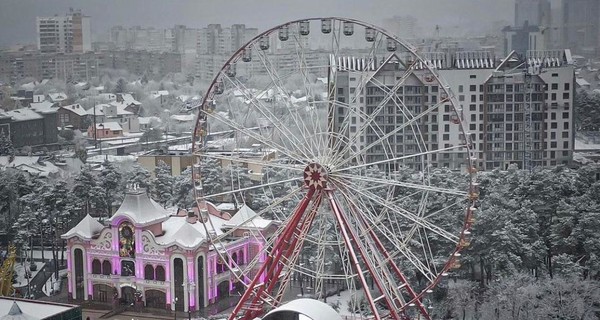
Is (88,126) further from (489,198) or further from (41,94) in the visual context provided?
(489,198)

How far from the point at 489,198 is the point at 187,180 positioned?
21.9 ft

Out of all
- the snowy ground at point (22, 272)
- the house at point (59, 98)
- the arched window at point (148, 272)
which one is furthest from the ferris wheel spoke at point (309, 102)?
the house at point (59, 98)

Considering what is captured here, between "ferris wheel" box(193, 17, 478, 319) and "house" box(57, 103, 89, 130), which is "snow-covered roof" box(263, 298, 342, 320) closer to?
"ferris wheel" box(193, 17, 478, 319)

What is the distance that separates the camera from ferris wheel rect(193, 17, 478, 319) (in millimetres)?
11875

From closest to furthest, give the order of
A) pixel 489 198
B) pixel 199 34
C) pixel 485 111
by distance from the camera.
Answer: pixel 489 198, pixel 485 111, pixel 199 34

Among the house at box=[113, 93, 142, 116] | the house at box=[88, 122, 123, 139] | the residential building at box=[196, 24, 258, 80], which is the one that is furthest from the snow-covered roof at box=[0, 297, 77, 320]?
the house at box=[113, 93, 142, 116]

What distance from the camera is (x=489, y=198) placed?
1639 centimetres

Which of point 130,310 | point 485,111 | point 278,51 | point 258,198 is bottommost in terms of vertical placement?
point 130,310

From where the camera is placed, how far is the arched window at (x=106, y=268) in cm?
1716

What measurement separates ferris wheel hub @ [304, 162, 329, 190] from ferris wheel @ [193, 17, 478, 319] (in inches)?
0.6

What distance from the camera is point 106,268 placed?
1719cm

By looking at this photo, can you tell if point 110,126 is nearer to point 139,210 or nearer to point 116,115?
point 116,115

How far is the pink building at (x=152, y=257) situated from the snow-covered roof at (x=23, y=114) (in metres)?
8.26

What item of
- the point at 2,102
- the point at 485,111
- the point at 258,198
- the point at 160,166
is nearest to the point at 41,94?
the point at 2,102
